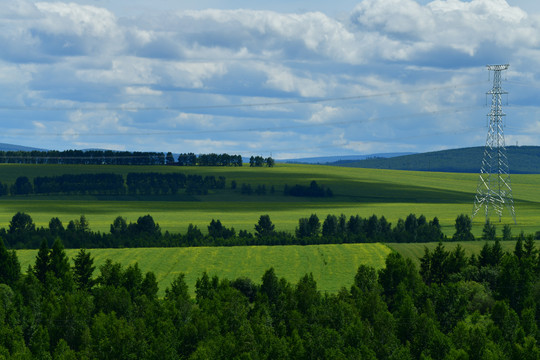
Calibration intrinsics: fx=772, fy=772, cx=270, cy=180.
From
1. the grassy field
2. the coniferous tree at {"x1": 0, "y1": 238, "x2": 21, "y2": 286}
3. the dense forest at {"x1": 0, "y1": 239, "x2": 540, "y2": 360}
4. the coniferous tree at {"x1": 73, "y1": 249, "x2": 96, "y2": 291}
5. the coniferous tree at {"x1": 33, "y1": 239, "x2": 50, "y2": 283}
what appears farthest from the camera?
the grassy field

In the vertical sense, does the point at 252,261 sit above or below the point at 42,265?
below

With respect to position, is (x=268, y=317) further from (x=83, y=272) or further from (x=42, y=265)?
(x=42, y=265)

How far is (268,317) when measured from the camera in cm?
10469

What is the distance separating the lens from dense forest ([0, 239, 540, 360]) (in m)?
87.2

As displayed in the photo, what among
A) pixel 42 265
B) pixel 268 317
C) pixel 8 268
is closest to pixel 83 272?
pixel 42 265

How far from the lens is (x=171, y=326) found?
9288 cm

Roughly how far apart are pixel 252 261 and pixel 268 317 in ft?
191

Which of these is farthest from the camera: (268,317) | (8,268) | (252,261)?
(252,261)

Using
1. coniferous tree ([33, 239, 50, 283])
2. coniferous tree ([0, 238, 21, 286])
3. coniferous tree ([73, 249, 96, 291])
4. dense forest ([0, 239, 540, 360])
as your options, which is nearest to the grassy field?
coniferous tree ([73, 249, 96, 291])

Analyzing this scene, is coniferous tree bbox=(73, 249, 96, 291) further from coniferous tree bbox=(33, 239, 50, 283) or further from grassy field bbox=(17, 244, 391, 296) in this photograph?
grassy field bbox=(17, 244, 391, 296)

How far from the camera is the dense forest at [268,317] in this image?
87188mm

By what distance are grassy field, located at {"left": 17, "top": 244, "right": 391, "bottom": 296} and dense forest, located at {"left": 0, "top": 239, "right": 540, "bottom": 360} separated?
15.5 meters

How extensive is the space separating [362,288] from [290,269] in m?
31.4

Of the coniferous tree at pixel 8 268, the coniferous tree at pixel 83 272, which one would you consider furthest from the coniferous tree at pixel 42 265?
the coniferous tree at pixel 83 272
